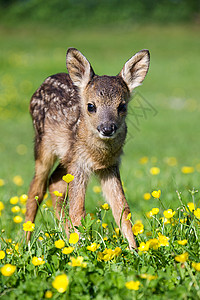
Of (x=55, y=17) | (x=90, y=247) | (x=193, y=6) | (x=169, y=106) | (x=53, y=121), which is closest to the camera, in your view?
(x=90, y=247)

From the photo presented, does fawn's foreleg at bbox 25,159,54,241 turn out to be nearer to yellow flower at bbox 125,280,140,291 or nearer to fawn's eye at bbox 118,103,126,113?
fawn's eye at bbox 118,103,126,113

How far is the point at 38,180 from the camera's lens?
453 cm

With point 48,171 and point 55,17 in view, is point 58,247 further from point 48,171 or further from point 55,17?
point 55,17

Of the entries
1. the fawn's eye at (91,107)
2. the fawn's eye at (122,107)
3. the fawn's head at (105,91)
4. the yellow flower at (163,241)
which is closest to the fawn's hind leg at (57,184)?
the fawn's head at (105,91)

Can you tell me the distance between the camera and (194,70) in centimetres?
2386

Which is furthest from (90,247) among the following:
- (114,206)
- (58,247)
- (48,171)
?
(48,171)

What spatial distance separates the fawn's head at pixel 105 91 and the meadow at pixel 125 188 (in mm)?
207

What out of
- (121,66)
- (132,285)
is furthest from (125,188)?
(121,66)

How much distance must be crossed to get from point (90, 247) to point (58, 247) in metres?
0.20

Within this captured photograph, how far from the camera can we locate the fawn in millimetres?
3768

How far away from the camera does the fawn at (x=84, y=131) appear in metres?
3.77

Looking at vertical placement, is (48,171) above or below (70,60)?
below

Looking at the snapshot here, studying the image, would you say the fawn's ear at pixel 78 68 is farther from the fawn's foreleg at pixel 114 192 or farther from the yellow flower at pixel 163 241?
the yellow flower at pixel 163 241

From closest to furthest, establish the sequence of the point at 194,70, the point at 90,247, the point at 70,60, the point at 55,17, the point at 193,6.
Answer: the point at 90,247
the point at 70,60
the point at 194,70
the point at 55,17
the point at 193,6
